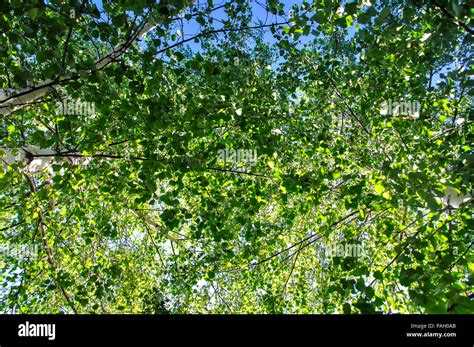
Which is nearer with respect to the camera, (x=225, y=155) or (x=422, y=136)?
(x=422, y=136)

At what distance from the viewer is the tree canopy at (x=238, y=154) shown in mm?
3404

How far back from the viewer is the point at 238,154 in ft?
19.1

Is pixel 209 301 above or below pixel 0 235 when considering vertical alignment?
below

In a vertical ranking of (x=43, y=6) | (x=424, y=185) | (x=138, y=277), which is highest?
(x=43, y=6)

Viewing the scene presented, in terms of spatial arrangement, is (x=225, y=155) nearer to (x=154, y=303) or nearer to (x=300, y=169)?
(x=300, y=169)

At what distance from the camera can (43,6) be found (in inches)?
131

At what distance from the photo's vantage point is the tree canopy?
11.2 ft

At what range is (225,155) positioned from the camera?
227 inches
